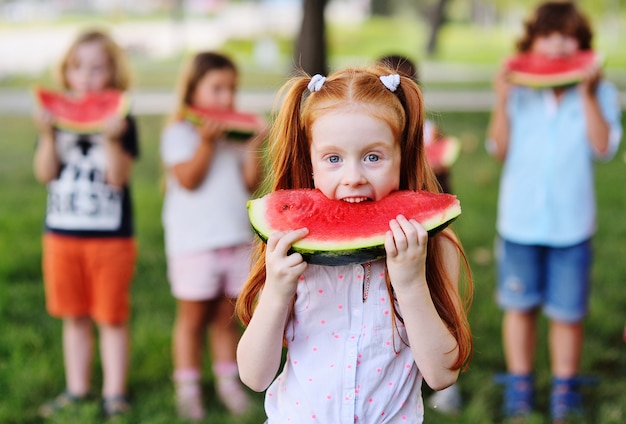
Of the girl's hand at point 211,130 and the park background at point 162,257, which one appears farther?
the park background at point 162,257

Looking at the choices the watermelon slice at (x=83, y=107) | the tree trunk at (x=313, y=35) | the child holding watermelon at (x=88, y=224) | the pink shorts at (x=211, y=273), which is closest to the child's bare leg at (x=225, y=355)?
the pink shorts at (x=211, y=273)

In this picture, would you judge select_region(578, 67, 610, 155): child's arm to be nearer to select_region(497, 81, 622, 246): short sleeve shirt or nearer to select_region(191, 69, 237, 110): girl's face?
select_region(497, 81, 622, 246): short sleeve shirt

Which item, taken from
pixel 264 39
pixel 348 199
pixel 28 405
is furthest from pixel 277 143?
pixel 264 39

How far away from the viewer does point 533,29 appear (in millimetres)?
4129

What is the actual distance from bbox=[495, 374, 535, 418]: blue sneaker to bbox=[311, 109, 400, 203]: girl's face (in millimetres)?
2448

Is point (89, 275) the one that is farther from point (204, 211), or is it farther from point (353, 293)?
point (353, 293)

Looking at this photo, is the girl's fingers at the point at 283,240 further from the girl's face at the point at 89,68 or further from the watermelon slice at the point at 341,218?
the girl's face at the point at 89,68

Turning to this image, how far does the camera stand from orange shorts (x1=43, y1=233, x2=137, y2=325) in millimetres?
4059

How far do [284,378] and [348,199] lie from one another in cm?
56

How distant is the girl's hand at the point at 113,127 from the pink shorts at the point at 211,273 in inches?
28.1

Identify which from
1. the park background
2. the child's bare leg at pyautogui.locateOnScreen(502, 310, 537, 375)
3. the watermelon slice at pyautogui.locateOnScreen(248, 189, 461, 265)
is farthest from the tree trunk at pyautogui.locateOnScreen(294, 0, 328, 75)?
the watermelon slice at pyautogui.locateOnScreen(248, 189, 461, 265)

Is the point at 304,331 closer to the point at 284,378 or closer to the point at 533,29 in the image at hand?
the point at 284,378

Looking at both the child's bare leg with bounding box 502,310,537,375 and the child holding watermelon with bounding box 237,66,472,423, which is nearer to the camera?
the child holding watermelon with bounding box 237,66,472,423

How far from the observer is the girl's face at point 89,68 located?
4164 millimetres
